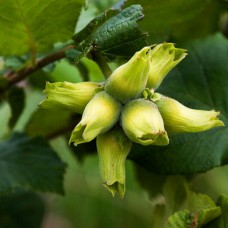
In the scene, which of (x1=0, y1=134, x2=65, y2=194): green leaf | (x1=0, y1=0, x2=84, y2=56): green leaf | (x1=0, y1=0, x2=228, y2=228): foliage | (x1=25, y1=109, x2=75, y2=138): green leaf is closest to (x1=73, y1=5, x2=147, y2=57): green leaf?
(x1=0, y1=0, x2=228, y2=228): foliage

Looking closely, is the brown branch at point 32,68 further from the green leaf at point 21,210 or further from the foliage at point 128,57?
the green leaf at point 21,210

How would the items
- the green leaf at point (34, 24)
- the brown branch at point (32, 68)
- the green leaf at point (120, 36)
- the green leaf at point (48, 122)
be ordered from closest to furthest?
the green leaf at point (120, 36) → the green leaf at point (34, 24) → the brown branch at point (32, 68) → the green leaf at point (48, 122)

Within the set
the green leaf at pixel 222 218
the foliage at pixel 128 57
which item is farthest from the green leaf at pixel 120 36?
the green leaf at pixel 222 218

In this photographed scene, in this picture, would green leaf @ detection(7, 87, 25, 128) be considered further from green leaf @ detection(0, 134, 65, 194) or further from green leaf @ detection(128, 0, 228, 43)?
green leaf @ detection(128, 0, 228, 43)

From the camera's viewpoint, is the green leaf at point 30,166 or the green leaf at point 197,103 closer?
the green leaf at point 197,103

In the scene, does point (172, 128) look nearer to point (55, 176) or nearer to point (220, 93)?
point (220, 93)

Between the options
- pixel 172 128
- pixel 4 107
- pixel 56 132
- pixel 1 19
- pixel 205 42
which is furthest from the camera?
pixel 4 107

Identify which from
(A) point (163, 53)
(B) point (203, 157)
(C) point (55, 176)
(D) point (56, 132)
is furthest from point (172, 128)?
(D) point (56, 132)
